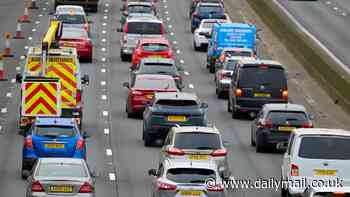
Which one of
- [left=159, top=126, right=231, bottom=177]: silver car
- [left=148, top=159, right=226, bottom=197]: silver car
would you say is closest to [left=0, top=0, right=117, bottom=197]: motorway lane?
[left=159, top=126, right=231, bottom=177]: silver car

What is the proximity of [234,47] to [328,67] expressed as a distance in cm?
402

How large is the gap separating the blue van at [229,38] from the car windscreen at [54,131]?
26439 mm

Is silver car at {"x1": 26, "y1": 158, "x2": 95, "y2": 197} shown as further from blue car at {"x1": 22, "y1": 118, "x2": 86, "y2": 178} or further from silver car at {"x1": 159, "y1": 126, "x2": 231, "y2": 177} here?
silver car at {"x1": 159, "y1": 126, "x2": 231, "y2": 177}

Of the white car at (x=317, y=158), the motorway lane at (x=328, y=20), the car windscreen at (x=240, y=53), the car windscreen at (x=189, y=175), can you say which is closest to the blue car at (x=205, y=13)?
the motorway lane at (x=328, y=20)

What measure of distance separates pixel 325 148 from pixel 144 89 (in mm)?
16287

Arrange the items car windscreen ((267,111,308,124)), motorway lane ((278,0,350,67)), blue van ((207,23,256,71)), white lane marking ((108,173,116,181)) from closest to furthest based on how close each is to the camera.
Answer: white lane marking ((108,173,116,181)) → car windscreen ((267,111,308,124)) → blue van ((207,23,256,71)) → motorway lane ((278,0,350,67))

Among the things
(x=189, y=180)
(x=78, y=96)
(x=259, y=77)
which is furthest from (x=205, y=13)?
(x=189, y=180)

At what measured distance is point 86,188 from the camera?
104ft

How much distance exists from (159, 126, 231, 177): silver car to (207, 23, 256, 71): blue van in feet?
87.6

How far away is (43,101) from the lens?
45.5m

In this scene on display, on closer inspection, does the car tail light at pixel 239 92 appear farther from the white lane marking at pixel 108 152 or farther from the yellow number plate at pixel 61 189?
the yellow number plate at pixel 61 189

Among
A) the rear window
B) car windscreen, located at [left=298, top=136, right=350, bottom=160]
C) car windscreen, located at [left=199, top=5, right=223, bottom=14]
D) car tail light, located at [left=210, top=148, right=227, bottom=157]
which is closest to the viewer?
car windscreen, located at [left=298, top=136, right=350, bottom=160]

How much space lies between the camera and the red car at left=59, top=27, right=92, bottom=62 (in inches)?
2506

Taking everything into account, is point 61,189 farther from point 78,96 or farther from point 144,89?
A: point 144,89
